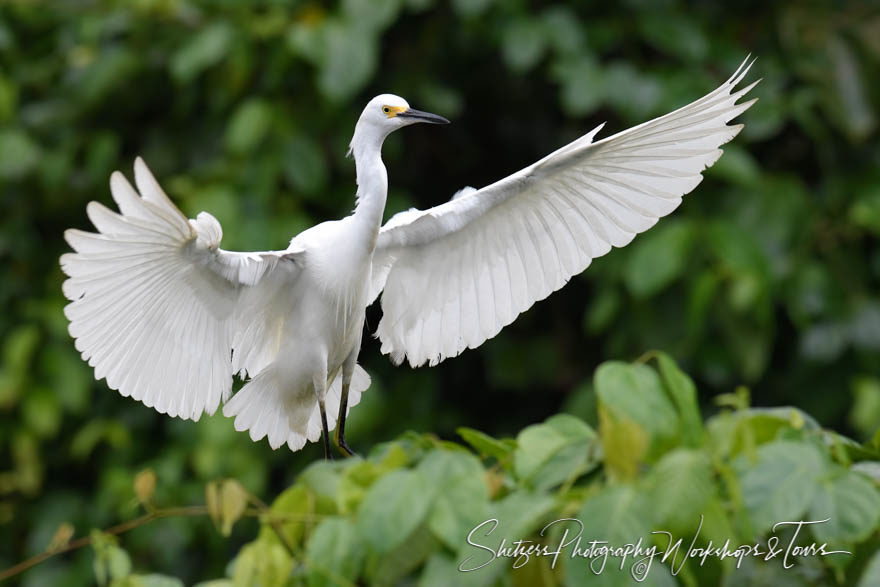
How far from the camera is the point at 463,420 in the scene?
507cm

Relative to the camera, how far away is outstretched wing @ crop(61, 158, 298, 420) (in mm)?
1773

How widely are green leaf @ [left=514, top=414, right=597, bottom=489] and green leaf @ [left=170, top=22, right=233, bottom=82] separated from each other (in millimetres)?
3188

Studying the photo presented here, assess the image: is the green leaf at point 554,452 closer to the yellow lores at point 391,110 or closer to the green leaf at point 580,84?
the yellow lores at point 391,110

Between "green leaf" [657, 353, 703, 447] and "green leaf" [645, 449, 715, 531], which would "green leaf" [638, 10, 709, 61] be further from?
"green leaf" [645, 449, 715, 531]

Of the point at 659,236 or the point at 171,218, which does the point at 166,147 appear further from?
the point at 171,218

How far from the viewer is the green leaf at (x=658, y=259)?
421 centimetres

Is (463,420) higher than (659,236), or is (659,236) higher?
(659,236)

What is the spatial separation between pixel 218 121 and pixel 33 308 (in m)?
1.19

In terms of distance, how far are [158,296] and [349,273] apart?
1.20ft

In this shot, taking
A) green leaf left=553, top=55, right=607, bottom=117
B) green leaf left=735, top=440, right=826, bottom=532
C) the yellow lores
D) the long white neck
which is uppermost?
green leaf left=553, top=55, right=607, bottom=117

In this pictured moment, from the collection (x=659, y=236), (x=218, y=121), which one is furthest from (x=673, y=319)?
(x=218, y=121)

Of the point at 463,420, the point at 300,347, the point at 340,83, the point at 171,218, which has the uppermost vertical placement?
the point at 340,83

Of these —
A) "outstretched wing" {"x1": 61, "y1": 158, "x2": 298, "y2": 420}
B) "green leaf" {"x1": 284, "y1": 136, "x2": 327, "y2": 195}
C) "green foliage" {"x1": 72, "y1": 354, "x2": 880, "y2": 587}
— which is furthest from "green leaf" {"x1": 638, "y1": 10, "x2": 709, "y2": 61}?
"green foliage" {"x1": 72, "y1": 354, "x2": 880, "y2": 587}

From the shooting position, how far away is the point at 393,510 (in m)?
1.44
